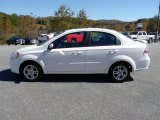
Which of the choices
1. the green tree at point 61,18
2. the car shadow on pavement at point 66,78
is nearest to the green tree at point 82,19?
the green tree at point 61,18

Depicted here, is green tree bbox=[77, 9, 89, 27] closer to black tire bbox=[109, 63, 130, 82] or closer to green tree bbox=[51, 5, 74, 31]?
green tree bbox=[51, 5, 74, 31]

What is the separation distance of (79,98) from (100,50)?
7.21ft

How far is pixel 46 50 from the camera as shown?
869 cm

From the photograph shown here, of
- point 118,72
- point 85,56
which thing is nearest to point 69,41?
A: point 85,56

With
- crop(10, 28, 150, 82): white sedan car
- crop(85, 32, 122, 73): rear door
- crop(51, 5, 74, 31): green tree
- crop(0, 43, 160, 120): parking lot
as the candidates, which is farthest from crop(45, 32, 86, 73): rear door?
crop(51, 5, 74, 31): green tree

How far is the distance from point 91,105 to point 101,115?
2.22ft

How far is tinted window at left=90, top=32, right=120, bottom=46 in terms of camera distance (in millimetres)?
8703

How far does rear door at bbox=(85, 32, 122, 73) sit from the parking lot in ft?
1.58

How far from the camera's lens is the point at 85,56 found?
28.3 feet

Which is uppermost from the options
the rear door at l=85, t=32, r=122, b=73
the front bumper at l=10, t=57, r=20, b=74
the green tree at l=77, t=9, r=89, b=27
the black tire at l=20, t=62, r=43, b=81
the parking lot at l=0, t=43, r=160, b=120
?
the green tree at l=77, t=9, r=89, b=27

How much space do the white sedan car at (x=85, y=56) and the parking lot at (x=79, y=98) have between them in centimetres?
37

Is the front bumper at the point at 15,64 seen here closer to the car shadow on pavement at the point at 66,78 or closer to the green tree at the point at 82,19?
the car shadow on pavement at the point at 66,78

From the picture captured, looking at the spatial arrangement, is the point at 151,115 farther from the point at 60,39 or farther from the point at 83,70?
the point at 60,39

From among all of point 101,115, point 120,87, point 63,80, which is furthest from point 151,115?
point 63,80
